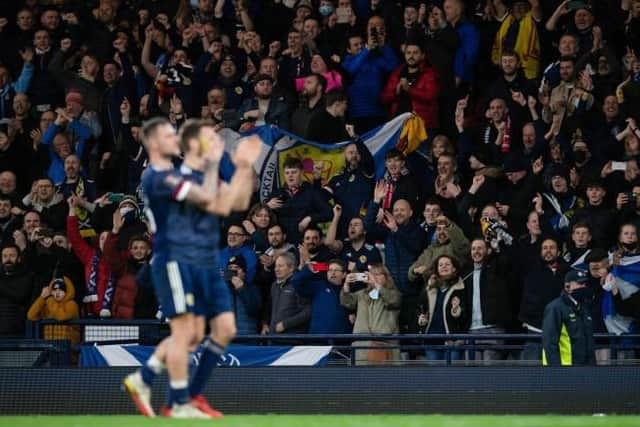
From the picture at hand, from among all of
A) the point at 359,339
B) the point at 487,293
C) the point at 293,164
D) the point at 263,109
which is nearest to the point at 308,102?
the point at 263,109

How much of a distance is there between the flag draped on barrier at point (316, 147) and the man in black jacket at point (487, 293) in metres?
2.61

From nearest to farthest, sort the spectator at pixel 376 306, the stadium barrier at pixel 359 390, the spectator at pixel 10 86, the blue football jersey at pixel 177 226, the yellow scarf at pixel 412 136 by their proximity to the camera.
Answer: the blue football jersey at pixel 177 226, the stadium barrier at pixel 359 390, the spectator at pixel 376 306, the yellow scarf at pixel 412 136, the spectator at pixel 10 86

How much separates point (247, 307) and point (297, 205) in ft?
4.90

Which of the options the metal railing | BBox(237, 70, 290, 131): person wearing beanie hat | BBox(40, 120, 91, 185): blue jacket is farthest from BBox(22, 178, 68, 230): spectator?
BBox(237, 70, 290, 131): person wearing beanie hat

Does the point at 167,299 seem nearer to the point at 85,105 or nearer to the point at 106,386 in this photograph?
the point at 106,386

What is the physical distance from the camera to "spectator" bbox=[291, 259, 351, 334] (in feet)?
54.4

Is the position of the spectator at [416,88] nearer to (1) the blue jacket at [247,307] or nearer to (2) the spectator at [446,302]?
(2) the spectator at [446,302]

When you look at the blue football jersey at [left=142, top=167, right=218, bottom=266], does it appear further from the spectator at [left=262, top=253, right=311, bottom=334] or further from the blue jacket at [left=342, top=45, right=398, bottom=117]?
the blue jacket at [left=342, top=45, right=398, bottom=117]

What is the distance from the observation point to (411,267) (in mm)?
16672

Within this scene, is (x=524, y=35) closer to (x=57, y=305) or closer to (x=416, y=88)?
(x=416, y=88)

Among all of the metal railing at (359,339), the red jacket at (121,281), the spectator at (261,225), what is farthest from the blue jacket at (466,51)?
the red jacket at (121,281)

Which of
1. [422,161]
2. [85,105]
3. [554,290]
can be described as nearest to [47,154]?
[85,105]

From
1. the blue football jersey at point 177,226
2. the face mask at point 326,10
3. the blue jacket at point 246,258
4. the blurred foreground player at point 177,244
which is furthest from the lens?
the face mask at point 326,10

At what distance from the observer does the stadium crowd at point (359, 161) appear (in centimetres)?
1639
